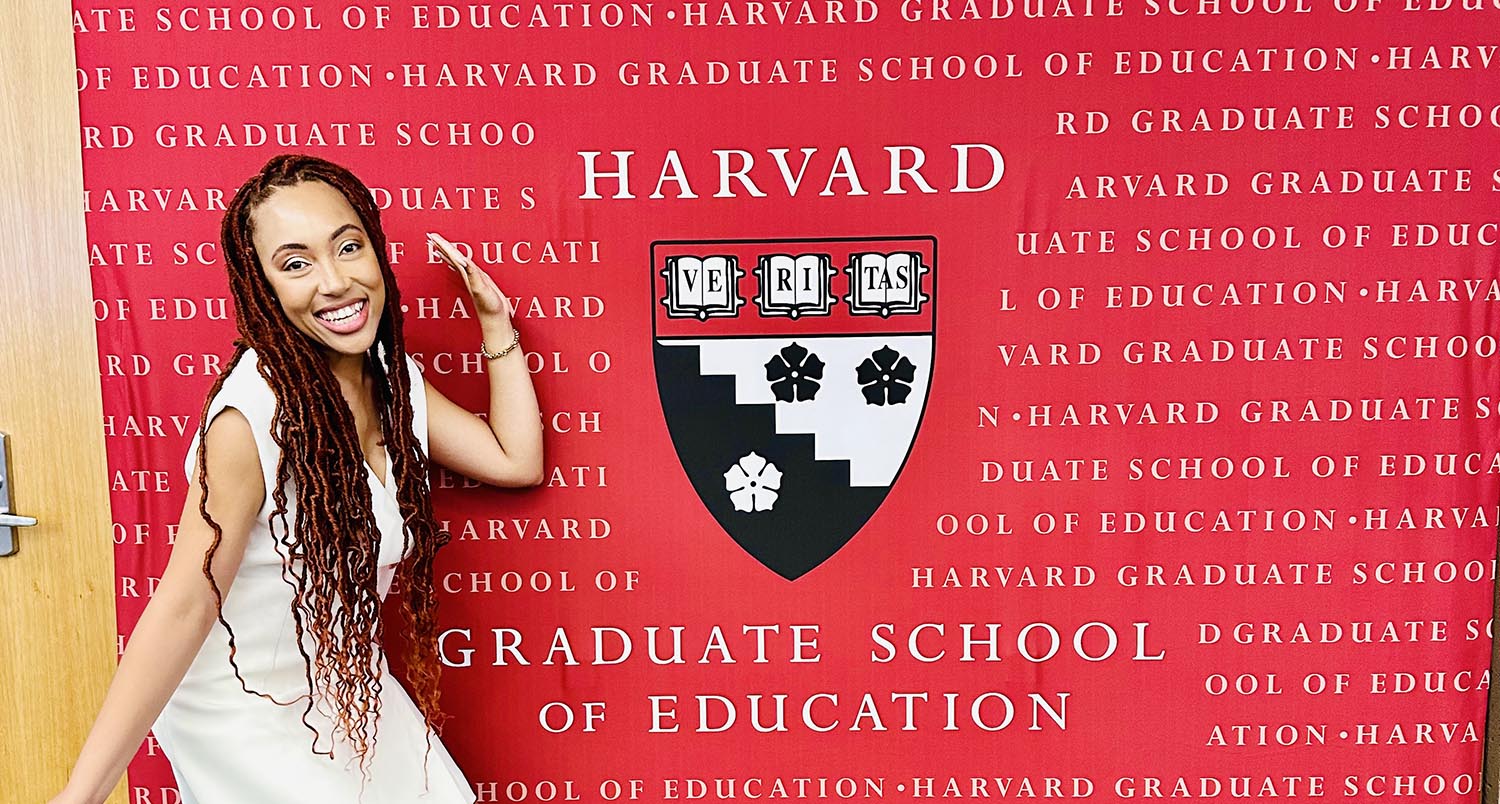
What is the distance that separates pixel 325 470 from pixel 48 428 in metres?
0.47

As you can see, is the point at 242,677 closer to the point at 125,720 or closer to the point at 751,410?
the point at 125,720

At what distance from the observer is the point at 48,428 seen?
121 cm

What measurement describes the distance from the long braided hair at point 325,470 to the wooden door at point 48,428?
1.03ft

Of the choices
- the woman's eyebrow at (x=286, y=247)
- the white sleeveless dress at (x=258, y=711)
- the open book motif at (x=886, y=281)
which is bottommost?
the white sleeveless dress at (x=258, y=711)

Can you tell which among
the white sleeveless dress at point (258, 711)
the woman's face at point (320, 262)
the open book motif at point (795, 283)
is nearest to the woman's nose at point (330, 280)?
the woman's face at point (320, 262)

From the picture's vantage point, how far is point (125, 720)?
37.2 inches

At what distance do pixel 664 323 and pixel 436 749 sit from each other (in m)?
0.54

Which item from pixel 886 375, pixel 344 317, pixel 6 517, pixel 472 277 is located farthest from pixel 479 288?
pixel 6 517

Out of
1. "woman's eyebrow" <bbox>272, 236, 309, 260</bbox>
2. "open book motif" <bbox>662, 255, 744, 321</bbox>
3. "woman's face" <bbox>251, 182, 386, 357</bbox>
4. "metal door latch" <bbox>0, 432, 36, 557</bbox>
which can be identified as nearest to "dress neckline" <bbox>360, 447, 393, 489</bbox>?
"woman's face" <bbox>251, 182, 386, 357</bbox>

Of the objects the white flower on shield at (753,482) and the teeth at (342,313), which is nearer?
the teeth at (342,313)

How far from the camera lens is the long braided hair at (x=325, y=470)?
0.98 metres

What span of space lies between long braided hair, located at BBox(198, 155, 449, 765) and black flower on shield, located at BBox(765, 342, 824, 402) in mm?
399

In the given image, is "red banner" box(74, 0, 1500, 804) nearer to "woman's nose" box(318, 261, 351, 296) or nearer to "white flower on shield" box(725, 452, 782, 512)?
"white flower on shield" box(725, 452, 782, 512)

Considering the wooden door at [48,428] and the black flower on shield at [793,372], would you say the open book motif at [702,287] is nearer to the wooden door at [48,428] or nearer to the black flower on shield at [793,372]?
the black flower on shield at [793,372]
